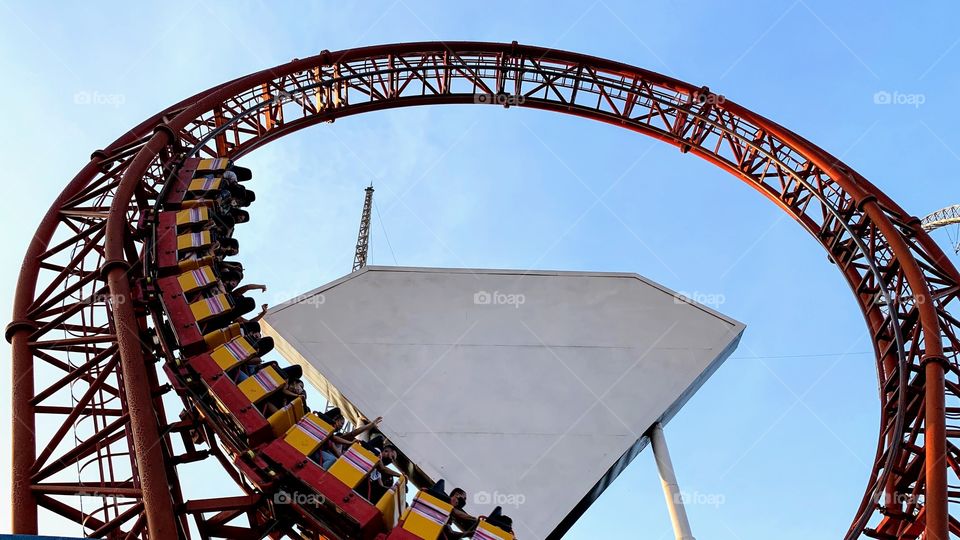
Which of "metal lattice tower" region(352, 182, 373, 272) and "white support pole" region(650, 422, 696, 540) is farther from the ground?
"metal lattice tower" region(352, 182, 373, 272)

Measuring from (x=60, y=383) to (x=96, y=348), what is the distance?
1356mm

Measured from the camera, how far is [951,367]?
57.3ft

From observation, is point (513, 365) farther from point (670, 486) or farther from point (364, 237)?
point (364, 237)

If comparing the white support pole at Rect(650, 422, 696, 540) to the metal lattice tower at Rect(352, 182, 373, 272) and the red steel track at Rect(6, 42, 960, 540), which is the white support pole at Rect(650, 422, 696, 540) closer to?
the red steel track at Rect(6, 42, 960, 540)

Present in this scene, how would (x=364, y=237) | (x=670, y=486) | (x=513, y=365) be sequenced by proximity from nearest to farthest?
(x=670, y=486)
(x=513, y=365)
(x=364, y=237)

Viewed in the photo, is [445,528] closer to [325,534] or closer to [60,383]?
[325,534]

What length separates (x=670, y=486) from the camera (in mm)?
19172

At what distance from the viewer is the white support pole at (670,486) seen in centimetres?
1839

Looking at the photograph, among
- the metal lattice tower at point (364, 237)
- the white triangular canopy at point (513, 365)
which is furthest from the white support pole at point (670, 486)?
the metal lattice tower at point (364, 237)

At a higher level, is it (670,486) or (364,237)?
(364,237)

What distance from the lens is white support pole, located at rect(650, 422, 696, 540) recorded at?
18.4 meters

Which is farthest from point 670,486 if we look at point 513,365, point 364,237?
point 364,237

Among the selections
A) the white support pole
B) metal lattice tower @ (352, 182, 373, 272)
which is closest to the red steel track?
the white support pole

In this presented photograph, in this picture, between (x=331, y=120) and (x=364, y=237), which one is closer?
(x=331, y=120)
